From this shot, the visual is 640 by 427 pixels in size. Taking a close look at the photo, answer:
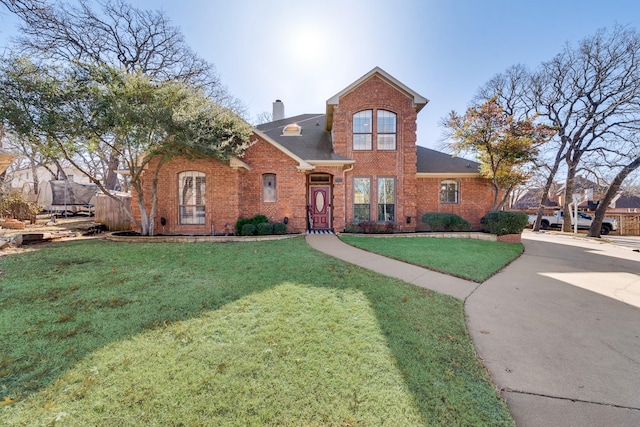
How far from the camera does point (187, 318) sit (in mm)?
3424

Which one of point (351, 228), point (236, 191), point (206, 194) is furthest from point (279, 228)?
point (206, 194)

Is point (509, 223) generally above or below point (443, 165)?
below

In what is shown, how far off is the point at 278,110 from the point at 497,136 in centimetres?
1323

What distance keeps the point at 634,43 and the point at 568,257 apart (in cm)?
1618

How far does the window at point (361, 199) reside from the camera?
12.6 metres

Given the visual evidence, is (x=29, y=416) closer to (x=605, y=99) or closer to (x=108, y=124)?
(x=108, y=124)

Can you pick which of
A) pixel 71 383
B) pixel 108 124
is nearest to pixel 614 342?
pixel 71 383

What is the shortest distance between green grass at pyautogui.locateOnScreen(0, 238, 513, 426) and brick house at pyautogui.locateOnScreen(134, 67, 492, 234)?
6.48 meters

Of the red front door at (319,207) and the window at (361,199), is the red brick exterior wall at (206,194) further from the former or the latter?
the window at (361,199)

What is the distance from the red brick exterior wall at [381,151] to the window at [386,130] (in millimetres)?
190

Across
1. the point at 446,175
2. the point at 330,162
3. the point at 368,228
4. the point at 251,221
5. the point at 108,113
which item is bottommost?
the point at 368,228

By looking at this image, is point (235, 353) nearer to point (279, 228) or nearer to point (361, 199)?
point (279, 228)

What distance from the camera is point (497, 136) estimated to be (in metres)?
12.1

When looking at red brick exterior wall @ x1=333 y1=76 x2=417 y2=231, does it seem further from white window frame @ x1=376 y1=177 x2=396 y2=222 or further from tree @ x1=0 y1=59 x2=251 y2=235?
tree @ x1=0 y1=59 x2=251 y2=235
